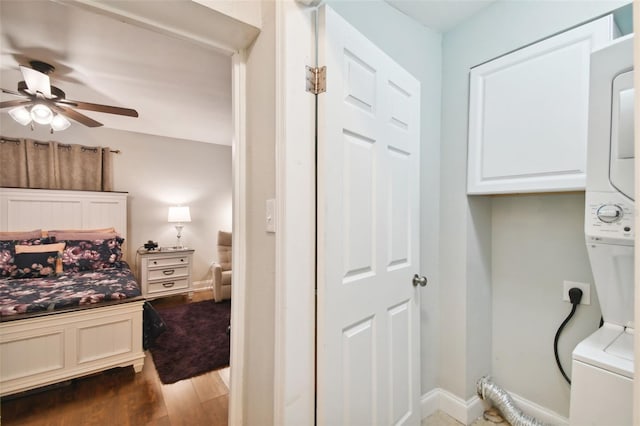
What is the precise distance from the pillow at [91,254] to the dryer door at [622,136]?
13.2 feet

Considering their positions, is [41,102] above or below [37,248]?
above

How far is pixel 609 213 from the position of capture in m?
0.92

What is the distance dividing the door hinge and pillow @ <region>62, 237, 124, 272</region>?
130 inches

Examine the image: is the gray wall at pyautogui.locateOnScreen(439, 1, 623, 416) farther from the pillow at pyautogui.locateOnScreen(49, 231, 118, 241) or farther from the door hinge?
the pillow at pyautogui.locateOnScreen(49, 231, 118, 241)

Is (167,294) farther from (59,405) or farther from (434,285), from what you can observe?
(434,285)

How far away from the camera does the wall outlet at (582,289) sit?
1.41 m

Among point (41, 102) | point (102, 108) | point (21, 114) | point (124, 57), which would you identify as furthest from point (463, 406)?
point (21, 114)

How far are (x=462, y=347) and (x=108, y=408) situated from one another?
86.5 inches

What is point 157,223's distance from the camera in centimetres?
421

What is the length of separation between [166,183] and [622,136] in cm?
465

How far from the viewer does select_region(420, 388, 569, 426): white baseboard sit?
5.13ft

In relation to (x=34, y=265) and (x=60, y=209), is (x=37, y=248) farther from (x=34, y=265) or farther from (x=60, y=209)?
(x=60, y=209)

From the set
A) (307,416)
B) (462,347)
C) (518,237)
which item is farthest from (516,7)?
(307,416)

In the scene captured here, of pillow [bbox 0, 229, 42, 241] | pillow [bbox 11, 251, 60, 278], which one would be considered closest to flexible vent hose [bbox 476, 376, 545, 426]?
pillow [bbox 11, 251, 60, 278]
